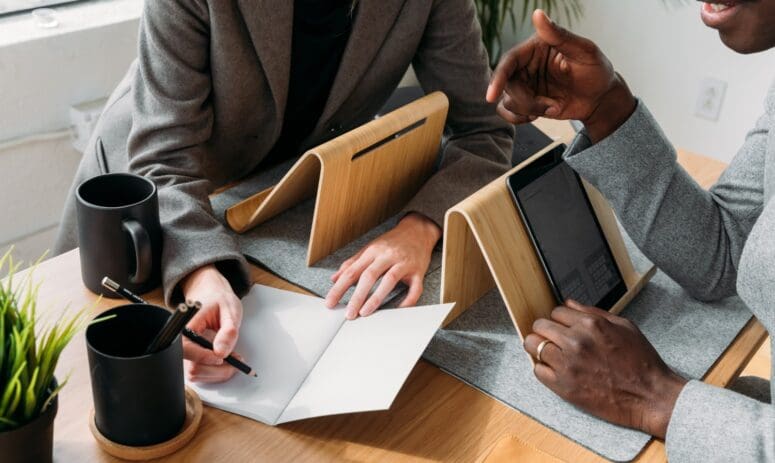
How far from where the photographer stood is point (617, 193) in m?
1.10

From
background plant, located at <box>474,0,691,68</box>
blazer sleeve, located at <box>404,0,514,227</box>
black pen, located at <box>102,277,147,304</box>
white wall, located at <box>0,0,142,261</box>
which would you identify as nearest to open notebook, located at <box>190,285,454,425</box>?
black pen, located at <box>102,277,147,304</box>

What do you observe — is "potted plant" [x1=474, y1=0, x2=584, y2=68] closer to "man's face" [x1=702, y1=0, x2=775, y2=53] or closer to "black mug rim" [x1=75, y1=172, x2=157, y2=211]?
"man's face" [x1=702, y1=0, x2=775, y2=53]

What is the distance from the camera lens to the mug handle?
3.18ft

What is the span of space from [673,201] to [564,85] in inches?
8.3

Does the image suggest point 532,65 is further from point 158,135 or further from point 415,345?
point 158,135

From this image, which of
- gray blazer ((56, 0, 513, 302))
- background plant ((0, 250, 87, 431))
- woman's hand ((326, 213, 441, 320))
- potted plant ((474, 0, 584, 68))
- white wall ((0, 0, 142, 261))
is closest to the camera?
background plant ((0, 250, 87, 431))

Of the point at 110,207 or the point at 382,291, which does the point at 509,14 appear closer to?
the point at 382,291

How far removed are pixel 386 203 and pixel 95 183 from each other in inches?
16.2

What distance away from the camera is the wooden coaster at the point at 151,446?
799 millimetres

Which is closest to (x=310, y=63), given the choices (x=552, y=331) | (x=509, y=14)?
(x=552, y=331)

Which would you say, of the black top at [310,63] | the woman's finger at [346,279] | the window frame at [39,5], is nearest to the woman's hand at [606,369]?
the woman's finger at [346,279]

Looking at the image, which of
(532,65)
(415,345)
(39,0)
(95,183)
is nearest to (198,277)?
(95,183)

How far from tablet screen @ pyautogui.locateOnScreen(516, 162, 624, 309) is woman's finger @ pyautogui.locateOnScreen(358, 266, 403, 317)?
18cm

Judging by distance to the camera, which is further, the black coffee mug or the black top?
the black top
